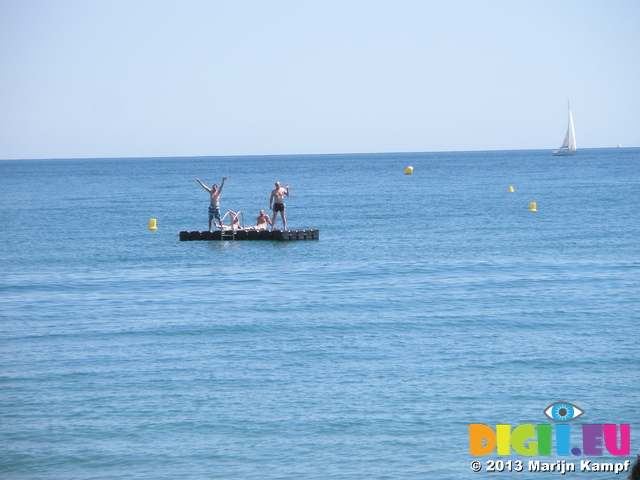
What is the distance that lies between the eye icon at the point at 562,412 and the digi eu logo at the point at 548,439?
5 centimetres

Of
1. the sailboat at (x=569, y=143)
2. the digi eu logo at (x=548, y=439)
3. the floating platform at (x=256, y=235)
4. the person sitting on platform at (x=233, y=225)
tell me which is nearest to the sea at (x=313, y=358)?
the digi eu logo at (x=548, y=439)

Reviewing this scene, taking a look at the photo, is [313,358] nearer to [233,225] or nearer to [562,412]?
[562,412]

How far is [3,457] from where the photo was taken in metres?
10.2

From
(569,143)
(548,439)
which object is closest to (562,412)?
(548,439)

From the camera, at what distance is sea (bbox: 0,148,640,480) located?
10.2m

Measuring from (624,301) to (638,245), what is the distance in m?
10.7

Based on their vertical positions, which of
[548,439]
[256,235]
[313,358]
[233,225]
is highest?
[233,225]

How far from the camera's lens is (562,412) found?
1134 centimetres

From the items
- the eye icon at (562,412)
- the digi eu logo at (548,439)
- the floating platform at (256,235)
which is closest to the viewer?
the digi eu logo at (548,439)

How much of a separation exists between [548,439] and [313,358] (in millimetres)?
4774

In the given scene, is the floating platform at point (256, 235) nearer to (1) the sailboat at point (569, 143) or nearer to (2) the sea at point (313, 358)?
(2) the sea at point (313, 358)

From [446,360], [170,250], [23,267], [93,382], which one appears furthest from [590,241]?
[93,382]

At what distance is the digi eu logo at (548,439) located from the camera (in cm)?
1016

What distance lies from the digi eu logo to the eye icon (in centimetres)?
5
